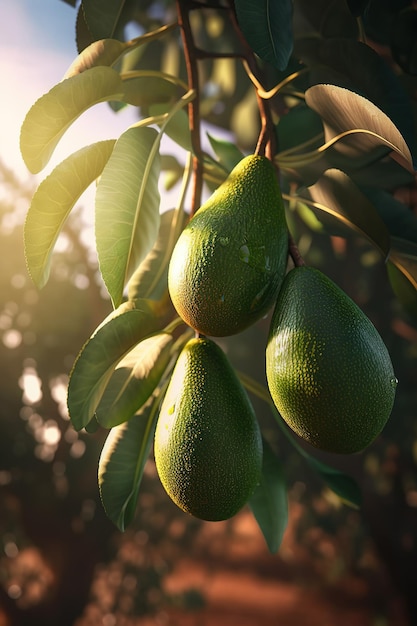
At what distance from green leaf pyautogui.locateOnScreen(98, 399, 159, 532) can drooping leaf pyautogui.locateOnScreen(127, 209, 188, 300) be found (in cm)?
13

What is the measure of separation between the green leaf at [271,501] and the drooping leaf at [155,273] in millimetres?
217

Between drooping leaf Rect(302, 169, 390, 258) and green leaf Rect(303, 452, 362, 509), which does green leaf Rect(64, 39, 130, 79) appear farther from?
green leaf Rect(303, 452, 362, 509)

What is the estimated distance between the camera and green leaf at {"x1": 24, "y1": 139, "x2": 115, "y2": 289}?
1.61 ft

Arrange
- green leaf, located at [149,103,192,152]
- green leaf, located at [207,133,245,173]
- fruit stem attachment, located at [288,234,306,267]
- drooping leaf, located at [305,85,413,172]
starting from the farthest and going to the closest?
green leaf, located at [207,133,245,173] → green leaf, located at [149,103,192,152] → fruit stem attachment, located at [288,234,306,267] → drooping leaf, located at [305,85,413,172]

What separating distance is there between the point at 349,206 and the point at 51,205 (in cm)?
25

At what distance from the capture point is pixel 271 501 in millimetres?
692

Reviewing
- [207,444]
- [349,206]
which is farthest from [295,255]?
[207,444]

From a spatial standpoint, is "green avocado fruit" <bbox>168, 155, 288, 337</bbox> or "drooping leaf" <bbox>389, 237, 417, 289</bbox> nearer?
"green avocado fruit" <bbox>168, 155, 288, 337</bbox>

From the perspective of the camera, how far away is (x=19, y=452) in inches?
116

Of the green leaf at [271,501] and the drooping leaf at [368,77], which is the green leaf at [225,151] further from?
the green leaf at [271,501]

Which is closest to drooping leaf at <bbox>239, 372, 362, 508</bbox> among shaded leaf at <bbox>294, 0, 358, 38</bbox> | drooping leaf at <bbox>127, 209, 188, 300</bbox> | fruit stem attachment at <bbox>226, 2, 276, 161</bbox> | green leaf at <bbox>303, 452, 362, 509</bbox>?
green leaf at <bbox>303, 452, 362, 509</bbox>

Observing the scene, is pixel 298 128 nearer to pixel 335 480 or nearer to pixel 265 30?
pixel 265 30

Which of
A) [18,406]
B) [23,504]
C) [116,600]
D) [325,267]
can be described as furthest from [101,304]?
[116,600]

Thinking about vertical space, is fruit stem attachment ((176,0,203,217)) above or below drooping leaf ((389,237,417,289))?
above
